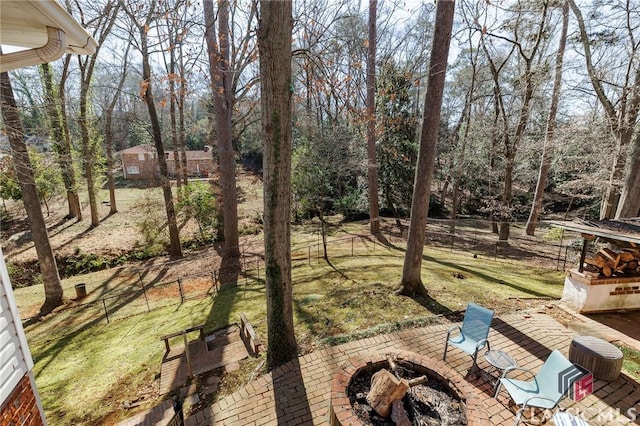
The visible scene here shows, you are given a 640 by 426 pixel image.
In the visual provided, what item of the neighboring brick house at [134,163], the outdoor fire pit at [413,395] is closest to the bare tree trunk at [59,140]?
the outdoor fire pit at [413,395]

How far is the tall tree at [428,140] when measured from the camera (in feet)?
16.7

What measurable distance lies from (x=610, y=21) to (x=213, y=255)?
51.9 feet

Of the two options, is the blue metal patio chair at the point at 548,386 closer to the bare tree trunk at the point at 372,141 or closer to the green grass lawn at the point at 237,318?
the green grass lawn at the point at 237,318

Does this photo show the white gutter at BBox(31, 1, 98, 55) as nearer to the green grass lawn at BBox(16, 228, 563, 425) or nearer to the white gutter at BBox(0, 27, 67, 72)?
the white gutter at BBox(0, 27, 67, 72)

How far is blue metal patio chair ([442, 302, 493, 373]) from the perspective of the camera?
400 cm

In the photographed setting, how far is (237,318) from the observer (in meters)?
6.30

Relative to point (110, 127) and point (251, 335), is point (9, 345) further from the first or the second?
point (110, 127)

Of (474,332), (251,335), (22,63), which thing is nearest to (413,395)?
(474,332)

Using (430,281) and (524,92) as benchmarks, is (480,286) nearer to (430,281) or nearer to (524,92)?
(430,281)

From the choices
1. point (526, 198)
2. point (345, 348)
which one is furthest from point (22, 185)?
point (526, 198)

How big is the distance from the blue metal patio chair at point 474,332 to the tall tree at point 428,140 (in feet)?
5.91

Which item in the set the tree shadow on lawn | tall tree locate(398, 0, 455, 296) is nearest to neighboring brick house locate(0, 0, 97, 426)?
tall tree locate(398, 0, 455, 296)

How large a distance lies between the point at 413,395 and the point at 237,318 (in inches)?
171

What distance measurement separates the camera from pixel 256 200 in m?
21.9
